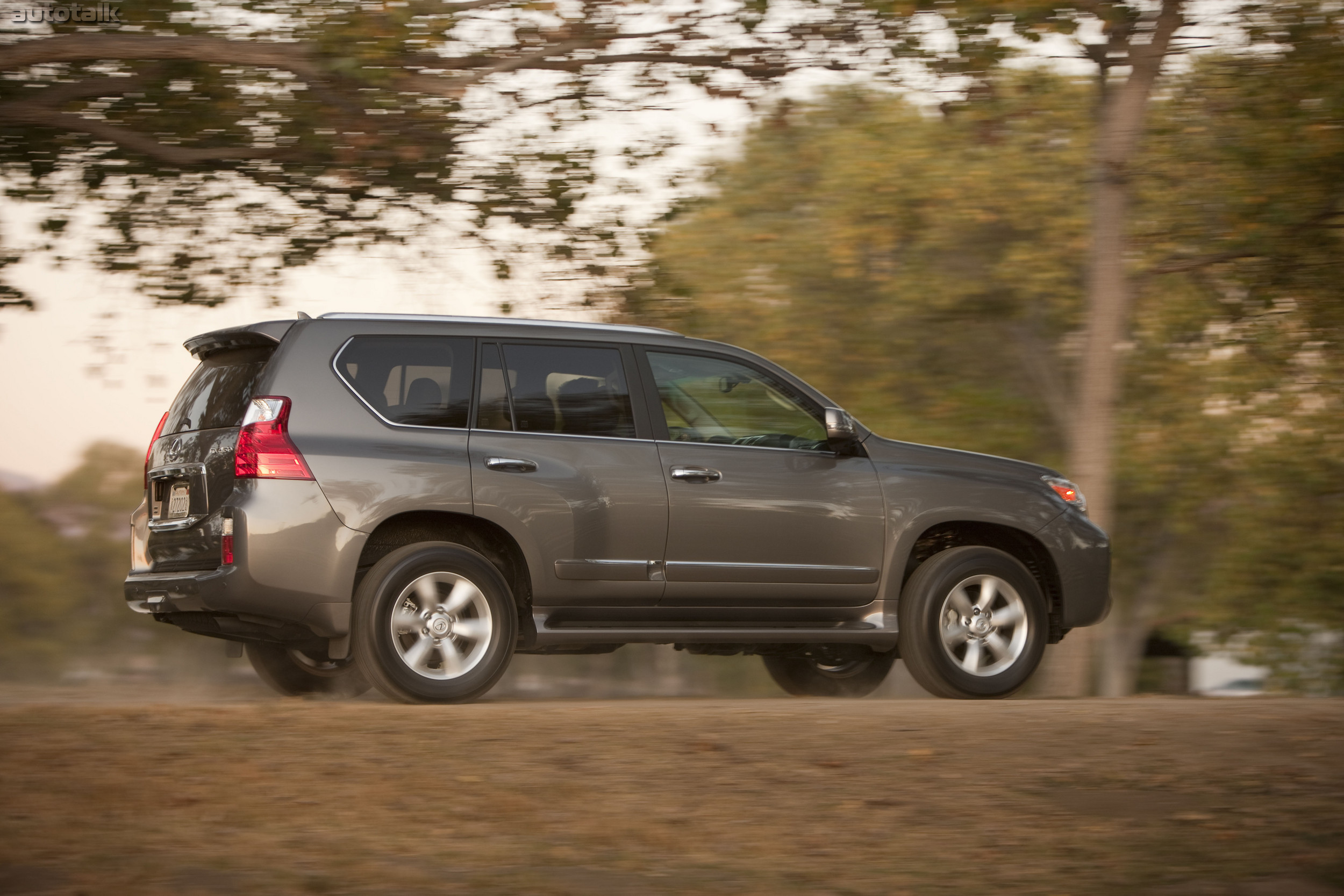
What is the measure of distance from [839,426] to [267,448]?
2.95 metres

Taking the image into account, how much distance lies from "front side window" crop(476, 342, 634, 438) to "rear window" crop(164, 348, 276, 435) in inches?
42.3

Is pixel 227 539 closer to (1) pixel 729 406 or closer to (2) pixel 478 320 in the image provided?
(2) pixel 478 320

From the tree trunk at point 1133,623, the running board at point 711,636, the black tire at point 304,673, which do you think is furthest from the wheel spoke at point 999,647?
the tree trunk at point 1133,623

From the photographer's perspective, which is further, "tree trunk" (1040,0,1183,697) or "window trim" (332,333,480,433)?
"tree trunk" (1040,0,1183,697)

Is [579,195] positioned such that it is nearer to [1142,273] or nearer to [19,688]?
[1142,273]

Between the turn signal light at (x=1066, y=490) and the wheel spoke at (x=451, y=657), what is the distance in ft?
11.5

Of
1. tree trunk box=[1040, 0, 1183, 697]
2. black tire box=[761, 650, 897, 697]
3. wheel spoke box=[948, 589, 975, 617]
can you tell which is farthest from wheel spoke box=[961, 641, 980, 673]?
tree trunk box=[1040, 0, 1183, 697]

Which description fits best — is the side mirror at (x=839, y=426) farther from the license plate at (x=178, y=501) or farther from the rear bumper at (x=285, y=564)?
the license plate at (x=178, y=501)

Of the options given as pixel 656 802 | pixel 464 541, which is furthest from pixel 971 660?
pixel 656 802

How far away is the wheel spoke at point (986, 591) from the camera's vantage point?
849cm

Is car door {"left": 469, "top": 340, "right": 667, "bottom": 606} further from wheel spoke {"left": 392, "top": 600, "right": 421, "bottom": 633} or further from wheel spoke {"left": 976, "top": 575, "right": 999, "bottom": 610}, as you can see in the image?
wheel spoke {"left": 976, "top": 575, "right": 999, "bottom": 610}

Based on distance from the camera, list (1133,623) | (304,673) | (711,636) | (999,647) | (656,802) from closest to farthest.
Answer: (656,802) < (711,636) < (999,647) < (304,673) < (1133,623)

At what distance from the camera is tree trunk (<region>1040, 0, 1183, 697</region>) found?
12008 mm

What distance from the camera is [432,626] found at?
7344 millimetres
